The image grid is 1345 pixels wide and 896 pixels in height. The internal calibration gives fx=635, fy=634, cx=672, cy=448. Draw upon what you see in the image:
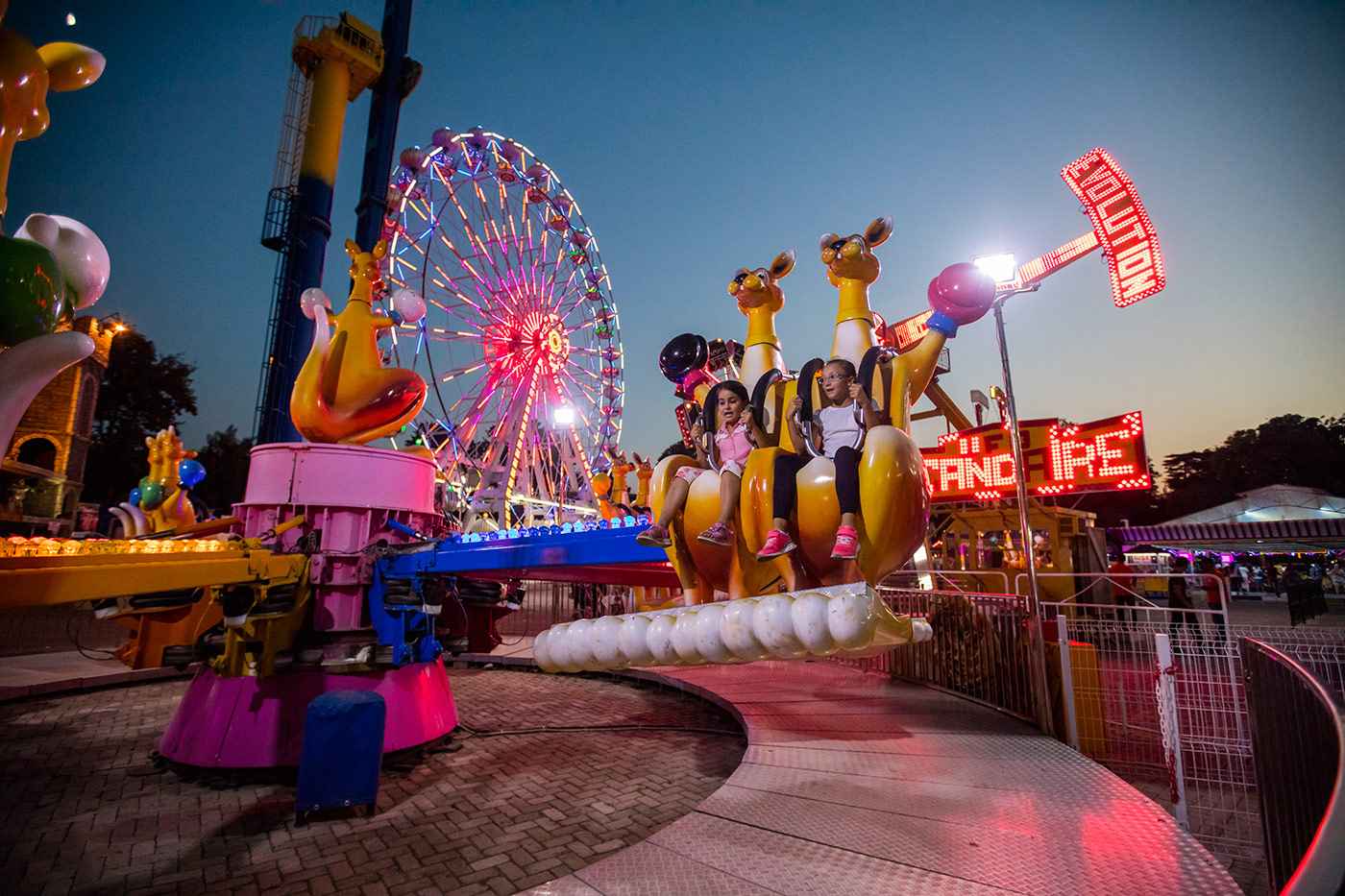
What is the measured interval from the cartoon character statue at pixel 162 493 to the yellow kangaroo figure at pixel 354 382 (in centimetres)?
500

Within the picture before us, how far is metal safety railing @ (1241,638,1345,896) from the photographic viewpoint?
1.56 metres

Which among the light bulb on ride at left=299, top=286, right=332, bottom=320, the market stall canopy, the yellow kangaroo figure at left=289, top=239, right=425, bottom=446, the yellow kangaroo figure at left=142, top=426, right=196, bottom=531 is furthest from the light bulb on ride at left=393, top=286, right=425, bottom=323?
the market stall canopy

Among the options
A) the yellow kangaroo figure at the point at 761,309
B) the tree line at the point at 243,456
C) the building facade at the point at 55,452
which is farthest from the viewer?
the tree line at the point at 243,456

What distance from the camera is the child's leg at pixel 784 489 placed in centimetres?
334

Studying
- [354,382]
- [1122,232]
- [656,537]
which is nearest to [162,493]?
[354,382]

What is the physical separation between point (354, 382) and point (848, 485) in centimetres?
523

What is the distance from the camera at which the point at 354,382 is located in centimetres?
634

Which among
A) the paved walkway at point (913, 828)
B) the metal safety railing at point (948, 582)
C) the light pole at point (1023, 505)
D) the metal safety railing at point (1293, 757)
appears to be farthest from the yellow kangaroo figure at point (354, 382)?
the metal safety railing at point (1293, 757)

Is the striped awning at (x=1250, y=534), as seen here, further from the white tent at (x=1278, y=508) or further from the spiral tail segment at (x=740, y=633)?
the spiral tail segment at (x=740, y=633)

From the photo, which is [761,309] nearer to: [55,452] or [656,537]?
[656,537]

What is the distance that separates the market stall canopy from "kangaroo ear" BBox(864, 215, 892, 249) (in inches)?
1017

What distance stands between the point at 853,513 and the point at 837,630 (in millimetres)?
620

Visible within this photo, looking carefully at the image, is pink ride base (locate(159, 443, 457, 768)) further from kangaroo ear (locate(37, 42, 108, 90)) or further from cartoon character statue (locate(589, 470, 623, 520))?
cartoon character statue (locate(589, 470, 623, 520))

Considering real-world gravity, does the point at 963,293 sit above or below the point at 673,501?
above
